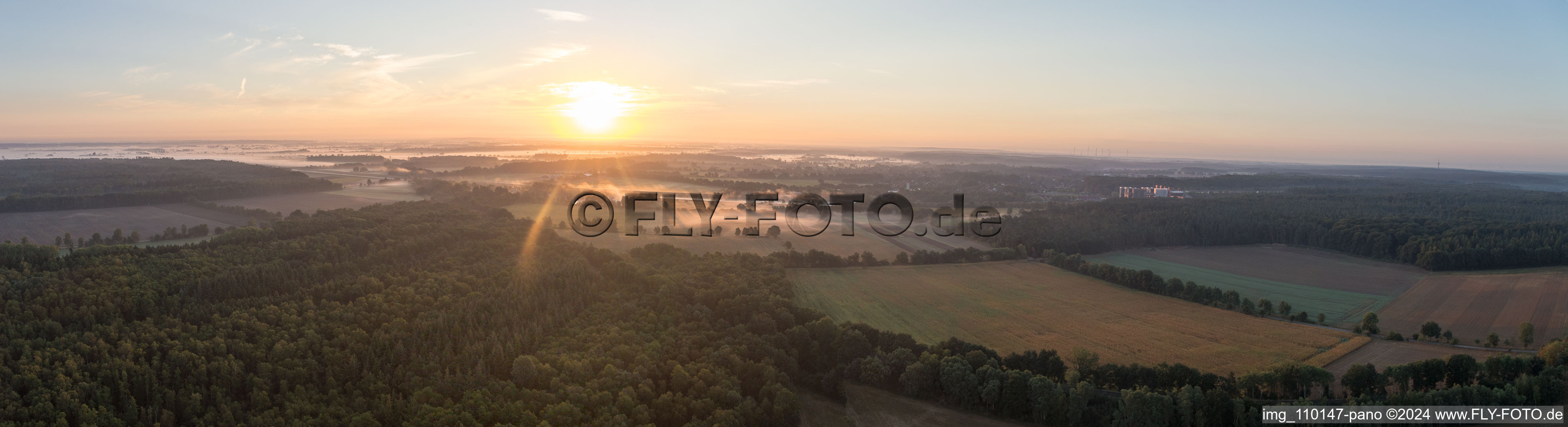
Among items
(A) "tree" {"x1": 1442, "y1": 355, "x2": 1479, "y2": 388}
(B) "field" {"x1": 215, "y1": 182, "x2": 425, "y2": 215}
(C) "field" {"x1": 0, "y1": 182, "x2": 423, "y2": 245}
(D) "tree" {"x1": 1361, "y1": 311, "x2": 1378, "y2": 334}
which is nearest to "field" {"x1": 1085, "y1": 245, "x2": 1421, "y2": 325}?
(D) "tree" {"x1": 1361, "y1": 311, "x2": 1378, "y2": 334}

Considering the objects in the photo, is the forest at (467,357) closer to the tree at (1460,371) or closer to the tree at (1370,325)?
the tree at (1460,371)

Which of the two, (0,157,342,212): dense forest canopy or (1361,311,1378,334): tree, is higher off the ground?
(0,157,342,212): dense forest canopy

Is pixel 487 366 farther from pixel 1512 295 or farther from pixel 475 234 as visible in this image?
pixel 1512 295

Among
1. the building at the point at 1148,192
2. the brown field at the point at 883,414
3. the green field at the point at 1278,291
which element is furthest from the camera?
the building at the point at 1148,192

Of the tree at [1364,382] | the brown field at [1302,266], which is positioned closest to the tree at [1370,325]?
the tree at [1364,382]

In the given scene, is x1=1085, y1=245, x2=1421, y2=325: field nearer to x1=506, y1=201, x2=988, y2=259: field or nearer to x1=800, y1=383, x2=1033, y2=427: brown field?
x1=506, y1=201, x2=988, y2=259: field

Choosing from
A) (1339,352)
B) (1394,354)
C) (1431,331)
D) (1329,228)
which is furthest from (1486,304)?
(1329,228)
